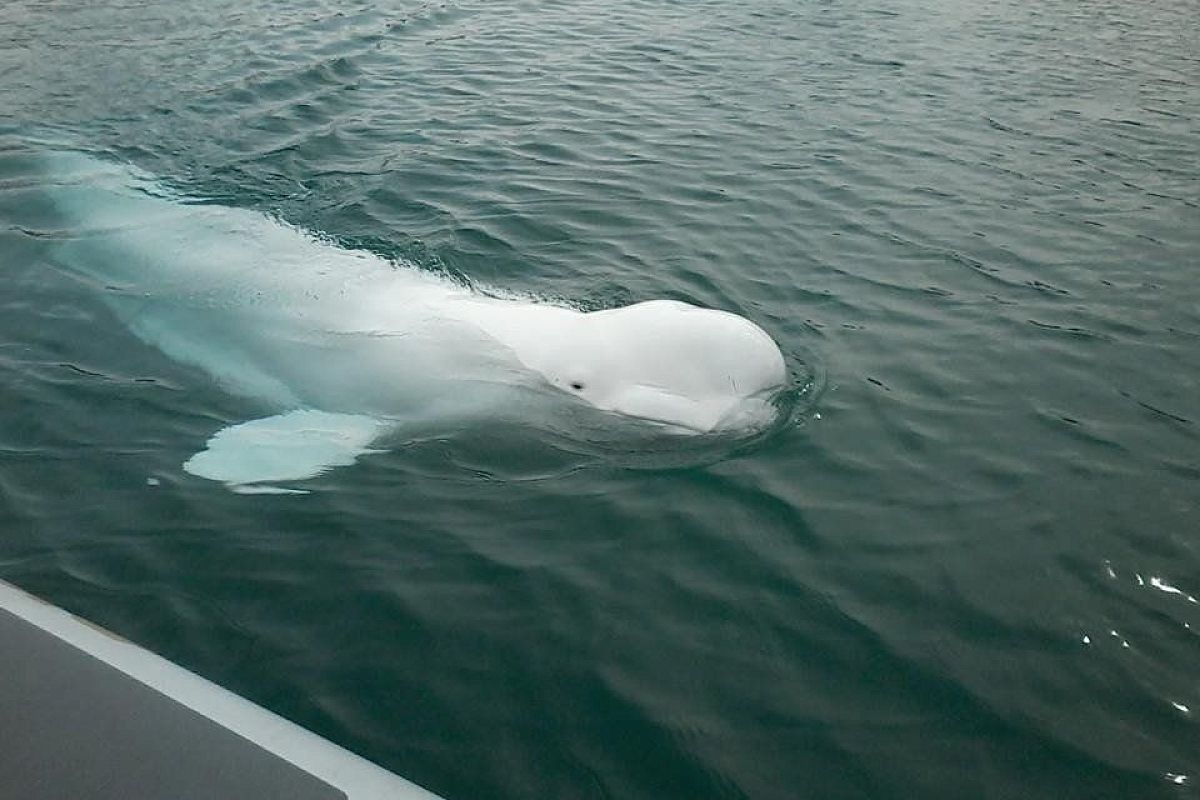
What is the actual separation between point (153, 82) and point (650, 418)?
941cm

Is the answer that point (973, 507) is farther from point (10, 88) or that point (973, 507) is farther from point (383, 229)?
point (10, 88)

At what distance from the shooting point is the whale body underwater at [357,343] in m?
6.10

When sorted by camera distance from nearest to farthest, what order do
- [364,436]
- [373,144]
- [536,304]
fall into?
[364,436] → [536,304] → [373,144]

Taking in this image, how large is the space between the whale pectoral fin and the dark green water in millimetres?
161

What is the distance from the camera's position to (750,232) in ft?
31.2

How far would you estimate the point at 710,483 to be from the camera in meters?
5.98

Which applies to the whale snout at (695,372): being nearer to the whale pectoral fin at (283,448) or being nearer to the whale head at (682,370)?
the whale head at (682,370)

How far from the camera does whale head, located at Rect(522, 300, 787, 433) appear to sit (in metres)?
6.06

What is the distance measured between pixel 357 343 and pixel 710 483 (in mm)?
2600

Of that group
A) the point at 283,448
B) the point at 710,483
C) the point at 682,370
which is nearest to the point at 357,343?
the point at 283,448

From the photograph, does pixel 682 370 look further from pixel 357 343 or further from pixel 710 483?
pixel 357 343

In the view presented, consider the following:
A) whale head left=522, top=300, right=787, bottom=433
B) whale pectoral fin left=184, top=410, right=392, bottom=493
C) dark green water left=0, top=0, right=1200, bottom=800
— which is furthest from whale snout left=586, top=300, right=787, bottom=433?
whale pectoral fin left=184, top=410, right=392, bottom=493

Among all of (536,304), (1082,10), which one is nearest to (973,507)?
(536,304)

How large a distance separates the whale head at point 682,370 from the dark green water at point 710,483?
34cm
